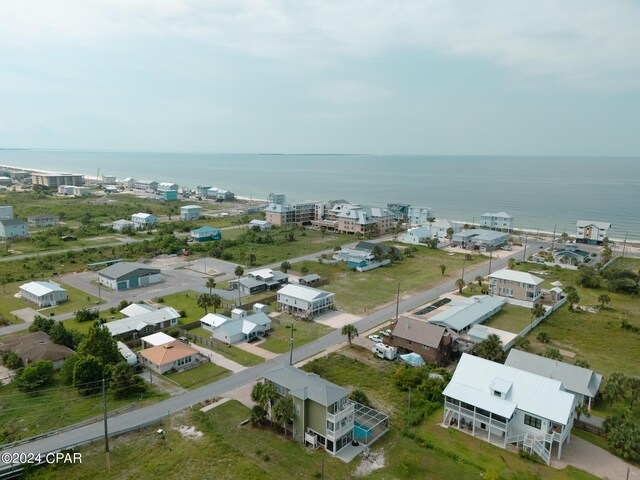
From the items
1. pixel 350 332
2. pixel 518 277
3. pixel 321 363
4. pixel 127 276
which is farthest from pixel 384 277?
pixel 127 276

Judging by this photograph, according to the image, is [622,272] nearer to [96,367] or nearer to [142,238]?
[96,367]

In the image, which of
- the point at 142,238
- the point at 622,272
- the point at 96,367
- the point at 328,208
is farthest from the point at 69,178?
the point at 622,272

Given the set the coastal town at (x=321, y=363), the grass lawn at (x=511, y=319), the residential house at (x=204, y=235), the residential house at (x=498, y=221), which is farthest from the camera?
the residential house at (x=498, y=221)

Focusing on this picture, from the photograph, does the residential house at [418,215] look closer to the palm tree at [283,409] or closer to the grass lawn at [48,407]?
the palm tree at [283,409]

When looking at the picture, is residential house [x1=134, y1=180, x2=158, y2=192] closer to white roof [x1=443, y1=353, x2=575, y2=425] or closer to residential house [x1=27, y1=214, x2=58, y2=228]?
residential house [x1=27, y1=214, x2=58, y2=228]

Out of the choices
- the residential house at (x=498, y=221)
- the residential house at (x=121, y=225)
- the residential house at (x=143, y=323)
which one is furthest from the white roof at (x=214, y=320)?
the residential house at (x=498, y=221)

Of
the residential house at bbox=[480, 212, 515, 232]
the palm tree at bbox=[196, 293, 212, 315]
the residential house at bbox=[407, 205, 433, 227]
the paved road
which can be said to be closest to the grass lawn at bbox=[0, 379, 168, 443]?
the paved road
